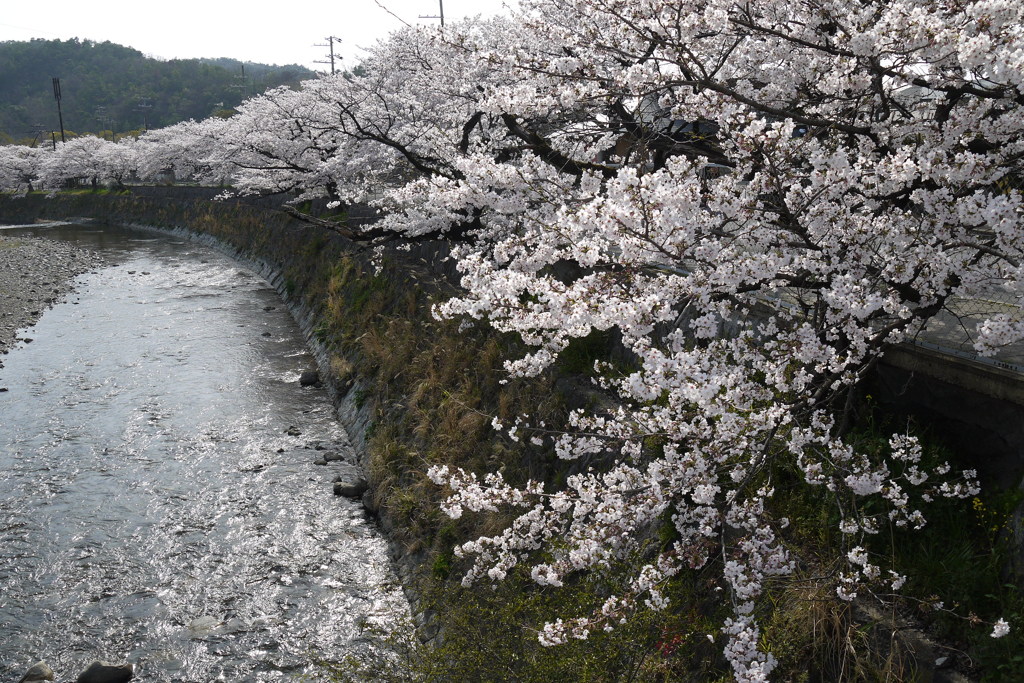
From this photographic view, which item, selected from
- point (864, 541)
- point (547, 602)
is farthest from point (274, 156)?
point (864, 541)

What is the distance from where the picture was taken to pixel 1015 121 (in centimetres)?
476

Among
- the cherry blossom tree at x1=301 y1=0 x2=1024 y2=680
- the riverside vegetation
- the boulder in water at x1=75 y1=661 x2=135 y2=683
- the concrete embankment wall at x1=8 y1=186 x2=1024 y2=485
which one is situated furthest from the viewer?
the boulder in water at x1=75 y1=661 x2=135 y2=683

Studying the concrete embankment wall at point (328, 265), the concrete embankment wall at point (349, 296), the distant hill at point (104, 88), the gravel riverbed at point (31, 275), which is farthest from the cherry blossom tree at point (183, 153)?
the distant hill at point (104, 88)

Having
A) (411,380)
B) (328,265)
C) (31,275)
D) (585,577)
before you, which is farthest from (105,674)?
(31,275)

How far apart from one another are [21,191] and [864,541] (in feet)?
249

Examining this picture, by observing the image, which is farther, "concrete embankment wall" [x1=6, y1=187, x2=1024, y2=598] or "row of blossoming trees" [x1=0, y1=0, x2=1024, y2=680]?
"concrete embankment wall" [x1=6, y1=187, x2=1024, y2=598]

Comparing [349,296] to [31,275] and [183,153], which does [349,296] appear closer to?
[31,275]

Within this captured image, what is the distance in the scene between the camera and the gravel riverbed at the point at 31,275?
76.0 ft

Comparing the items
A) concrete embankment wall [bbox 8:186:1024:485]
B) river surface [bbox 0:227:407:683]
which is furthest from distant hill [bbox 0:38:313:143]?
river surface [bbox 0:227:407:683]

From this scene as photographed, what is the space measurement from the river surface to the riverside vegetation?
0.97 metres

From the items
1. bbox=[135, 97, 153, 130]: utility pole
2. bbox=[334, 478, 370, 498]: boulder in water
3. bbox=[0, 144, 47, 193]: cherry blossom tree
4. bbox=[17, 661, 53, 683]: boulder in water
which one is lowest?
bbox=[17, 661, 53, 683]: boulder in water

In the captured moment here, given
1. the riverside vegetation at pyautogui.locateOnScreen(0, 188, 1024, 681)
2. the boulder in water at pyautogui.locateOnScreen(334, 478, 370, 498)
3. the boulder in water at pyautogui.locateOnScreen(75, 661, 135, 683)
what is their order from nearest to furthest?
the riverside vegetation at pyautogui.locateOnScreen(0, 188, 1024, 681)
the boulder in water at pyautogui.locateOnScreen(75, 661, 135, 683)
the boulder in water at pyautogui.locateOnScreen(334, 478, 370, 498)

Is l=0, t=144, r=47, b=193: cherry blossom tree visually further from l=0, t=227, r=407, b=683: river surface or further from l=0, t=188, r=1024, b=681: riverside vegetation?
l=0, t=188, r=1024, b=681: riverside vegetation

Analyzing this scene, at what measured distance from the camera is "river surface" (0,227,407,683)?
8.28 metres
